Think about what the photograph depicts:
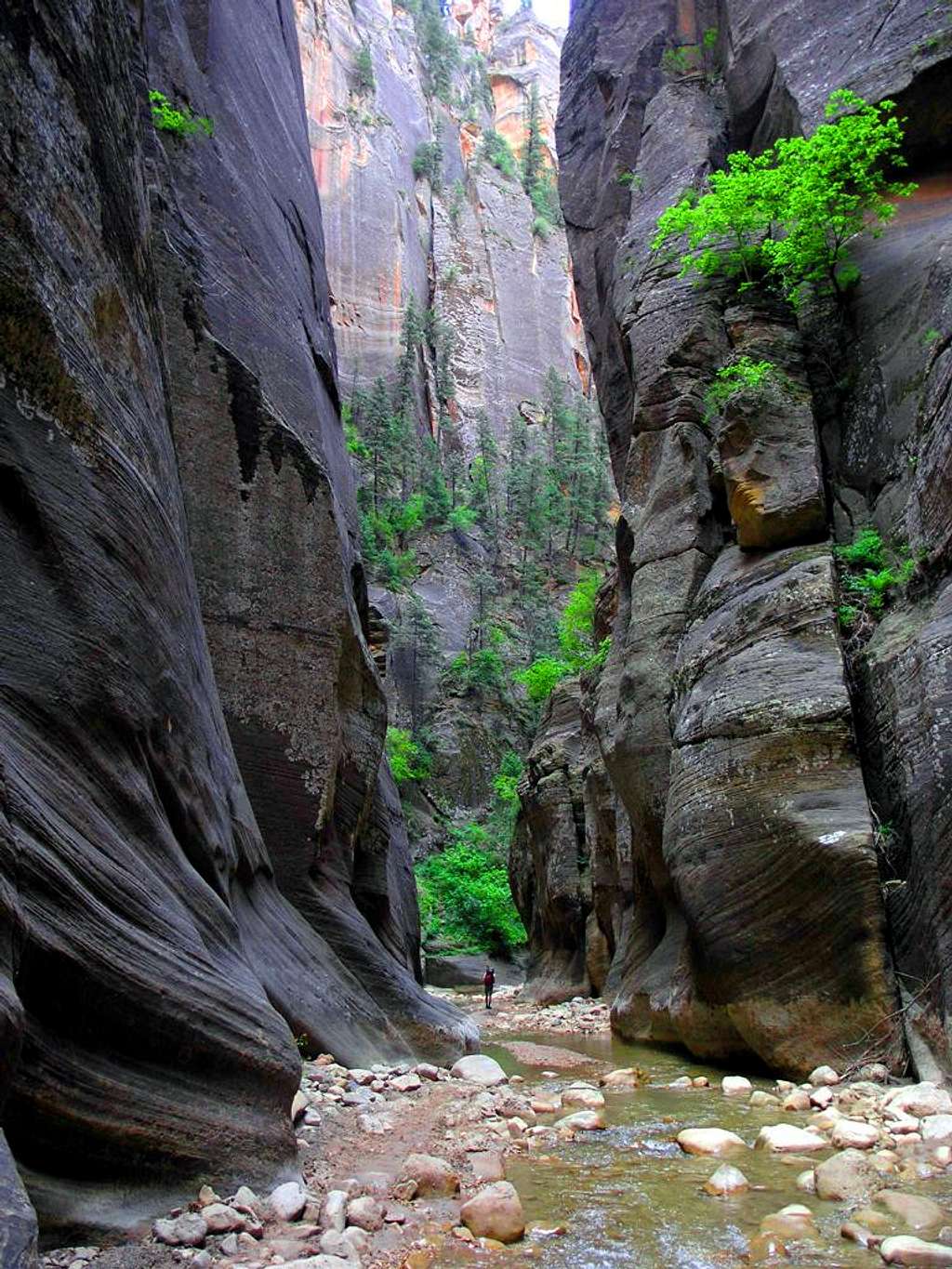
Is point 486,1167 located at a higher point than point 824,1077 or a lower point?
higher

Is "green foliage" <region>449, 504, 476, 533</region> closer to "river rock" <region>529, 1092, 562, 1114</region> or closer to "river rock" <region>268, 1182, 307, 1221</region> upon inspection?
"river rock" <region>529, 1092, 562, 1114</region>

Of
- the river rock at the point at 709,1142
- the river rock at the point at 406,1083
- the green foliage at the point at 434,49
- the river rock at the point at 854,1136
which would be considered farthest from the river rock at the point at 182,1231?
the green foliage at the point at 434,49

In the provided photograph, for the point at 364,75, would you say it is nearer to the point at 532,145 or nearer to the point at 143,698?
the point at 532,145

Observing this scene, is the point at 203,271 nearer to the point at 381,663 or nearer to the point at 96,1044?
the point at 96,1044

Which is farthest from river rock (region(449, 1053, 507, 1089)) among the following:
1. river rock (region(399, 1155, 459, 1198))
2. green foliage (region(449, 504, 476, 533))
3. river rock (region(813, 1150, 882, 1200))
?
green foliage (region(449, 504, 476, 533))

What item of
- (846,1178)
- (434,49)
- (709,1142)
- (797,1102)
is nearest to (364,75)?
(434,49)

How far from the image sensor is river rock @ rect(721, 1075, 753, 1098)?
28.8 ft

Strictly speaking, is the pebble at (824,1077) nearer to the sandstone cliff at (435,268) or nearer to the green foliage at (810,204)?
the green foliage at (810,204)

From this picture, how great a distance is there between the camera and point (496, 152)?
83.1 meters

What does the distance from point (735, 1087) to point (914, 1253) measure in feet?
17.2

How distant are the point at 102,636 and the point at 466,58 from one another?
107m

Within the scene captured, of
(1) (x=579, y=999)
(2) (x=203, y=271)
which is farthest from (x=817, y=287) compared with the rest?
(1) (x=579, y=999)

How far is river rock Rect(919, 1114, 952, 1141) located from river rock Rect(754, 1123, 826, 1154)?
661mm

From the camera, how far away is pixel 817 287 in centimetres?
1445
